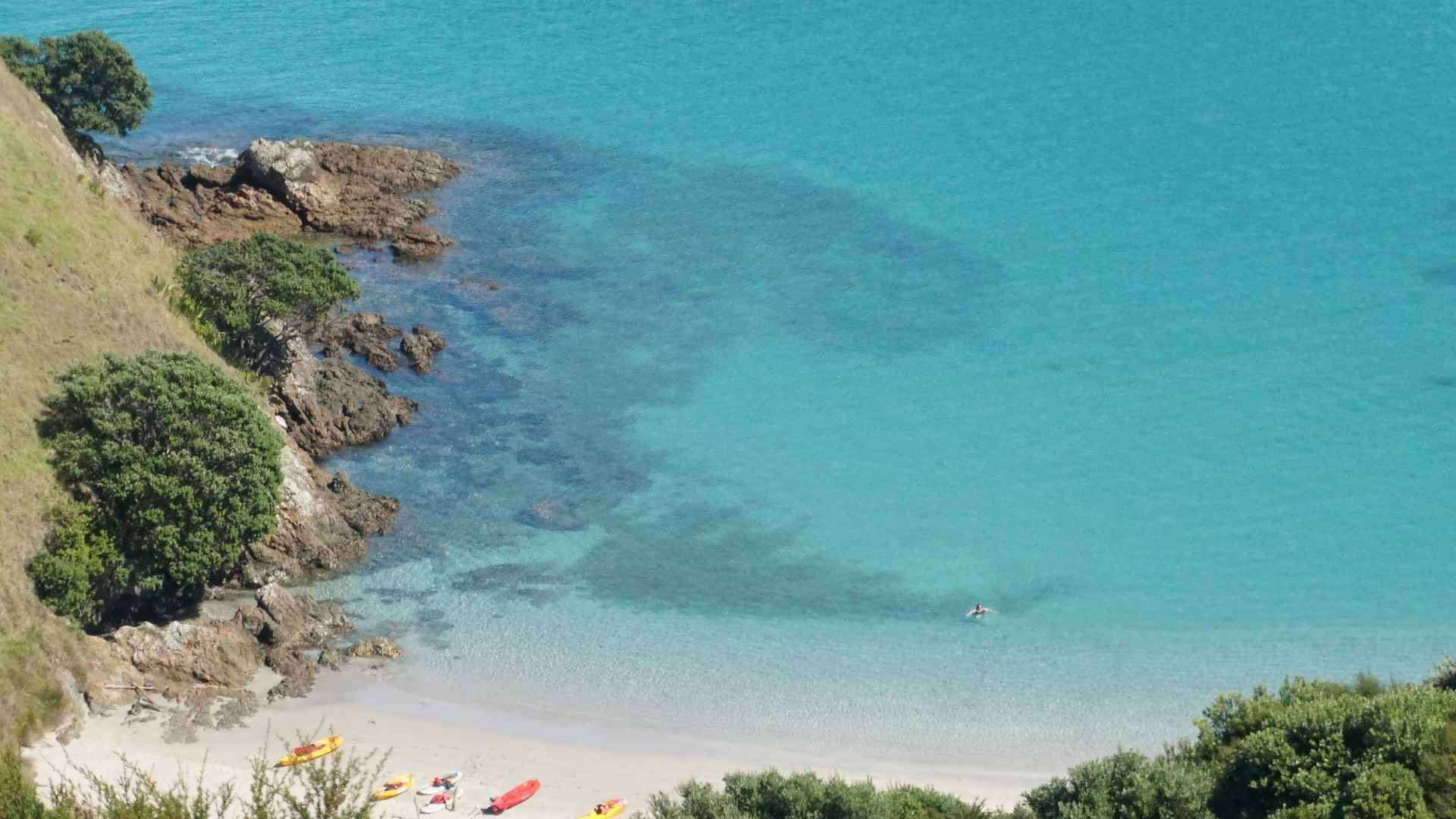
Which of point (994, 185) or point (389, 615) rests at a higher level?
point (994, 185)

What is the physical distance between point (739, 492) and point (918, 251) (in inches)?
830

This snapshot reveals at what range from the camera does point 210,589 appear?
44.1 meters

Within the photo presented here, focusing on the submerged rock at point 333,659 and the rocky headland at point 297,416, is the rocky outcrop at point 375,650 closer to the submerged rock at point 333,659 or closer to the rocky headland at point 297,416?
the rocky headland at point 297,416

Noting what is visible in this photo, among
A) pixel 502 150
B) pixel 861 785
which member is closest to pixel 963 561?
pixel 861 785

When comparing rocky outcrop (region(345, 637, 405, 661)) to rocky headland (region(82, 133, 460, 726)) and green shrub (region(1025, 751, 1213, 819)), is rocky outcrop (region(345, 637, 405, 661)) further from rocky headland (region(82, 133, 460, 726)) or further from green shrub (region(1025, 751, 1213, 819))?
green shrub (region(1025, 751, 1213, 819))

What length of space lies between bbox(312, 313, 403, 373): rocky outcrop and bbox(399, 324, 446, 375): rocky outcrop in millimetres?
557

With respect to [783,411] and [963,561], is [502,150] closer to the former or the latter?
[783,411]

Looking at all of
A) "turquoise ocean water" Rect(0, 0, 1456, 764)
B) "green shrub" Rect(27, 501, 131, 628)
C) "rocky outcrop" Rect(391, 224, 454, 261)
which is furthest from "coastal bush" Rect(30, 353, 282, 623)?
"rocky outcrop" Rect(391, 224, 454, 261)

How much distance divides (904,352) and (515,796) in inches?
1193

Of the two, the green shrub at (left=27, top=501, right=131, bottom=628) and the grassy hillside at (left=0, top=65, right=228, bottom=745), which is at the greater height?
the grassy hillside at (left=0, top=65, right=228, bottom=745)

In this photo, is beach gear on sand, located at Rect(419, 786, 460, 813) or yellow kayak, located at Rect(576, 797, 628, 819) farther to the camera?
beach gear on sand, located at Rect(419, 786, 460, 813)

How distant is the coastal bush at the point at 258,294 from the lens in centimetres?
5175

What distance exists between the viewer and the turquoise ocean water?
44875 millimetres

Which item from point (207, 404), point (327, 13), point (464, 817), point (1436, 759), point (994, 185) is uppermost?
point (327, 13)
